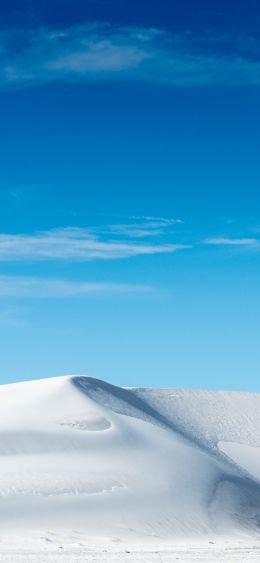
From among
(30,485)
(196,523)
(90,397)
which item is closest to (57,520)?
(30,485)

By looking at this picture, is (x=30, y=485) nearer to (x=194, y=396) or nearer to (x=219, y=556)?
(x=219, y=556)

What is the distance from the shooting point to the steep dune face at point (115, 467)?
27.7 metres

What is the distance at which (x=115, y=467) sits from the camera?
30.7m

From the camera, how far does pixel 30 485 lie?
2833 centimetres

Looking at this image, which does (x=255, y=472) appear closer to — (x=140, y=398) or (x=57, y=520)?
(x=140, y=398)

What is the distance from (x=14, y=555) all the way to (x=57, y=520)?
17.7 ft

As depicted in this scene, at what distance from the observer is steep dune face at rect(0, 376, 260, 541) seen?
27.7 m

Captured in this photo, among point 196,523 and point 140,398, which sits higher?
point 140,398

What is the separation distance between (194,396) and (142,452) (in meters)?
12.2

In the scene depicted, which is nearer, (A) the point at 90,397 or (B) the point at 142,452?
Answer: (B) the point at 142,452

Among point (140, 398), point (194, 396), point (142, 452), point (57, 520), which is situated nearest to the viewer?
point (57, 520)

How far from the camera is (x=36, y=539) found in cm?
2517

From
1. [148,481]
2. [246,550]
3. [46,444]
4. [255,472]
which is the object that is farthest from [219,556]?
[255,472]

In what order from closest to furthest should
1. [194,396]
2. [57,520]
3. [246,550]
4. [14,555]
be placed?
1. [14,555]
2. [246,550]
3. [57,520]
4. [194,396]
